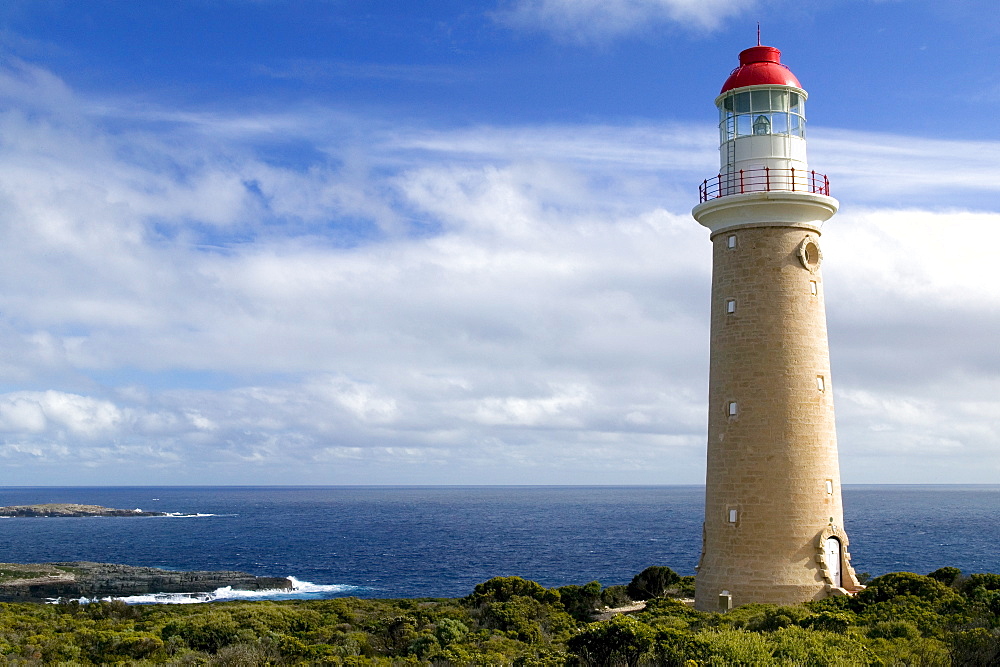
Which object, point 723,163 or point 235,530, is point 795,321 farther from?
point 235,530

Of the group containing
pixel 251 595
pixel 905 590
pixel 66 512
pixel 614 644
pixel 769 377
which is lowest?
pixel 66 512

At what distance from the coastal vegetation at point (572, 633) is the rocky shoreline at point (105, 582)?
28820 millimetres

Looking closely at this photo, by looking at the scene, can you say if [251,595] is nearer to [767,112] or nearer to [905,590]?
[905,590]

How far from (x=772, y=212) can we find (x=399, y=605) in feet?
50.9

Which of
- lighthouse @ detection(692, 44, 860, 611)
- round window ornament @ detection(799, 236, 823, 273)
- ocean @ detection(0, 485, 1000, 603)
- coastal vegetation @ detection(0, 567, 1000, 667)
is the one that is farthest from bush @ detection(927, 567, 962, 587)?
ocean @ detection(0, 485, 1000, 603)

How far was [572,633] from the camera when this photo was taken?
17109 mm

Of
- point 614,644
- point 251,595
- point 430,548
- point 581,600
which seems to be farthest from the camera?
point 430,548

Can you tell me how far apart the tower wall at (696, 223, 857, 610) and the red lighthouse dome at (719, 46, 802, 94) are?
2855 mm

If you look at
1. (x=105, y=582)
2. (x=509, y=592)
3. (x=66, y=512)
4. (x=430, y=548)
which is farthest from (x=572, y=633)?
(x=66, y=512)

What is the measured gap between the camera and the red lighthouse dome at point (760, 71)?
18719 millimetres

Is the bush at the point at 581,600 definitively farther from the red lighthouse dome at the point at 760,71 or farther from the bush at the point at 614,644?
the red lighthouse dome at the point at 760,71

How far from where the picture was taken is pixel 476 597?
22516 millimetres

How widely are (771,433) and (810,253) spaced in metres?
3.94

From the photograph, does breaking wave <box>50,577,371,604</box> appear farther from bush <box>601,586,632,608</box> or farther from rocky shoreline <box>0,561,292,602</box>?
bush <box>601,586,632,608</box>
